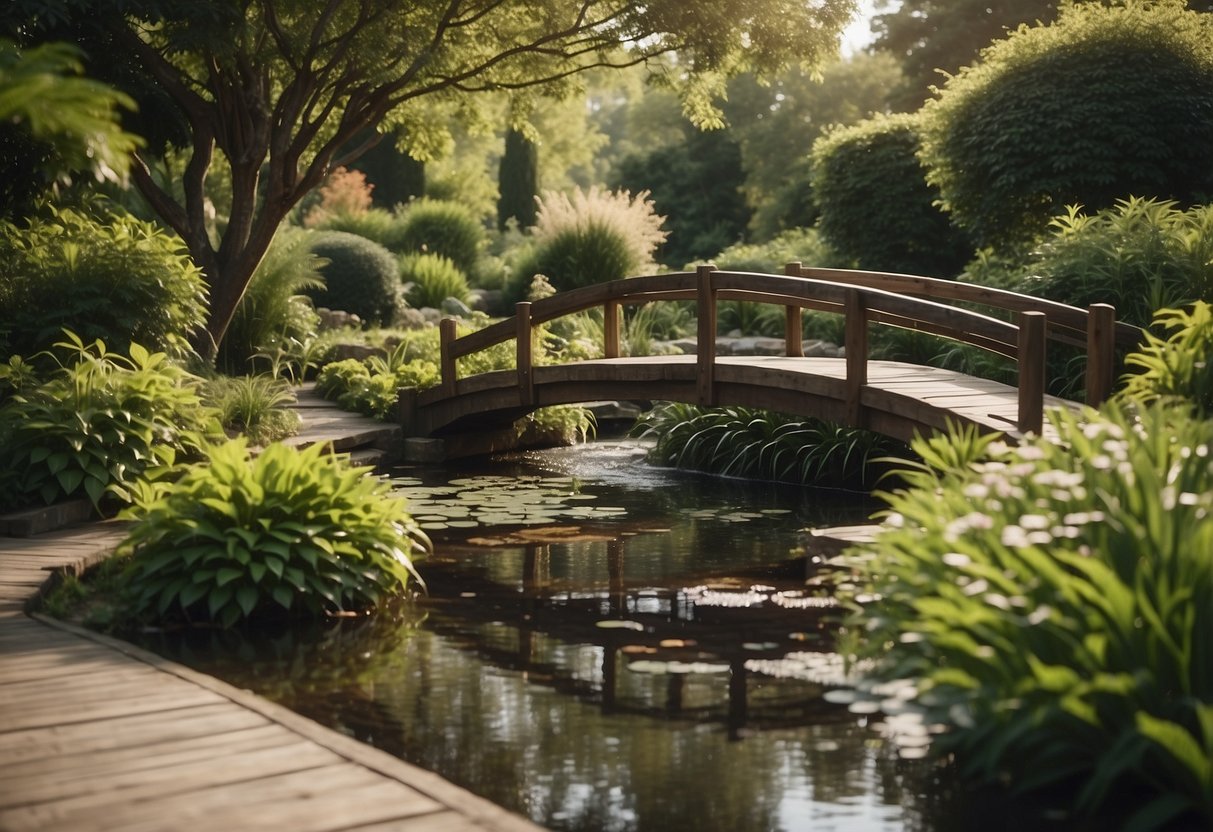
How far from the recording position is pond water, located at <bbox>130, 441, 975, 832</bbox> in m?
3.82

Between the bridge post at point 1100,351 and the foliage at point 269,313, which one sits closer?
the bridge post at point 1100,351

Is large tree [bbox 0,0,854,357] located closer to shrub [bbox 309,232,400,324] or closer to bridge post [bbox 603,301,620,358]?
bridge post [bbox 603,301,620,358]

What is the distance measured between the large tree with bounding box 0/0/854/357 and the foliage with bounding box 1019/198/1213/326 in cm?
327

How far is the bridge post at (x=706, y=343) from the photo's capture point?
367 inches

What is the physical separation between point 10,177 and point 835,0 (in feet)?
22.6

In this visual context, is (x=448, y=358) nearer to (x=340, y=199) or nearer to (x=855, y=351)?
(x=855, y=351)

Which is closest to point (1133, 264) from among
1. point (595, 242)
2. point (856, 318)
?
point (856, 318)

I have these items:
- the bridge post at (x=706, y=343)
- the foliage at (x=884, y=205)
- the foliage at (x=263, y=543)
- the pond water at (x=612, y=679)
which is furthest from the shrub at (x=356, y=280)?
the foliage at (x=263, y=543)

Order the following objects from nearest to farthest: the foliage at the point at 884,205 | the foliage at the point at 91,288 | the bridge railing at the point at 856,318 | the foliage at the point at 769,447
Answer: the bridge railing at the point at 856,318
the foliage at the point at 91,288
the foliage at the point at 769,447
the foliage at the point at 884,205

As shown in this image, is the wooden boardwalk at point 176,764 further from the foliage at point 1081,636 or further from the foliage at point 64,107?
the foliage at point 64,107

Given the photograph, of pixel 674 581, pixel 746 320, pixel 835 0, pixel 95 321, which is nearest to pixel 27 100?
pixel 674 581

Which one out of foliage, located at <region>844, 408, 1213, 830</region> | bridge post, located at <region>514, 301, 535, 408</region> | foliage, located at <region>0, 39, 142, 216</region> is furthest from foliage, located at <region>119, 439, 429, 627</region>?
bridge post, located at <region>514, 301, 535, 408</region>

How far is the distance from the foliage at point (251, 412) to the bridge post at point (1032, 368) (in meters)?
5.12

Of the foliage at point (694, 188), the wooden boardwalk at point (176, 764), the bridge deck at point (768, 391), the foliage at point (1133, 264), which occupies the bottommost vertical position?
the wooden boardwalk at point (176, 764)
